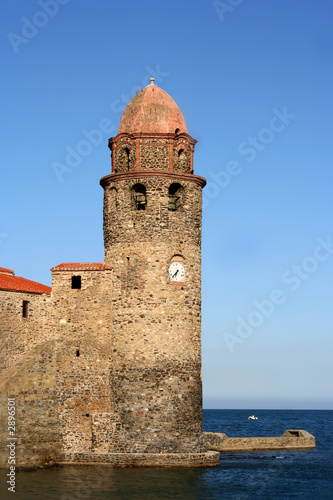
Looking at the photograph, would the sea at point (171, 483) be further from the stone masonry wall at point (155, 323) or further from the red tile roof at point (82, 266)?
the red tile roof at point (82, 266)

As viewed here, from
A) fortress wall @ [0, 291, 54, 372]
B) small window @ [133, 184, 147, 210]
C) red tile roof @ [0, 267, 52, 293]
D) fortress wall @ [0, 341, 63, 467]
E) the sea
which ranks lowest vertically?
the sea

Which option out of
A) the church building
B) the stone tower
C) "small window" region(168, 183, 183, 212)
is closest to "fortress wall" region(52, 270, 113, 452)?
the church building

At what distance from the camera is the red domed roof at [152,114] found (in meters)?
33.6

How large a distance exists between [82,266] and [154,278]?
10.8ft

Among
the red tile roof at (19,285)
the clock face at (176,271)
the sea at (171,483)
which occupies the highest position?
the clock face at (176,271)

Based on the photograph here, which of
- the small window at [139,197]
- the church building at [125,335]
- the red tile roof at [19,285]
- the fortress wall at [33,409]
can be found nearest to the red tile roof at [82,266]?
the church building at [125,335]

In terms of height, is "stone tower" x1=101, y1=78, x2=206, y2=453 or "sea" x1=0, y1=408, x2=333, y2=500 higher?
"stone tower" x1=101, y1=78, x2=206, y2=453

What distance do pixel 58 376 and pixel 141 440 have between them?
4.46 metres

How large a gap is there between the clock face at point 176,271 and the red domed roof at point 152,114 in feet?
19.6

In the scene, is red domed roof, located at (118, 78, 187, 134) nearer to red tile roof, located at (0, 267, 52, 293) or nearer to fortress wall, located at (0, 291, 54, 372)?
red tile roof, located at (0, 267, 52, 293)

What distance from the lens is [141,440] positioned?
3122 cm

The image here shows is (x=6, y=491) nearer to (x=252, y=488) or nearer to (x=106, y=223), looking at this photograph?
(x=252, y=488)

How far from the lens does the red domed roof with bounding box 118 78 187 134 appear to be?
33562mm

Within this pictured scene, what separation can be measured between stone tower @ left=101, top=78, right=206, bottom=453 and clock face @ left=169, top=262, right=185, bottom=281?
44mm
